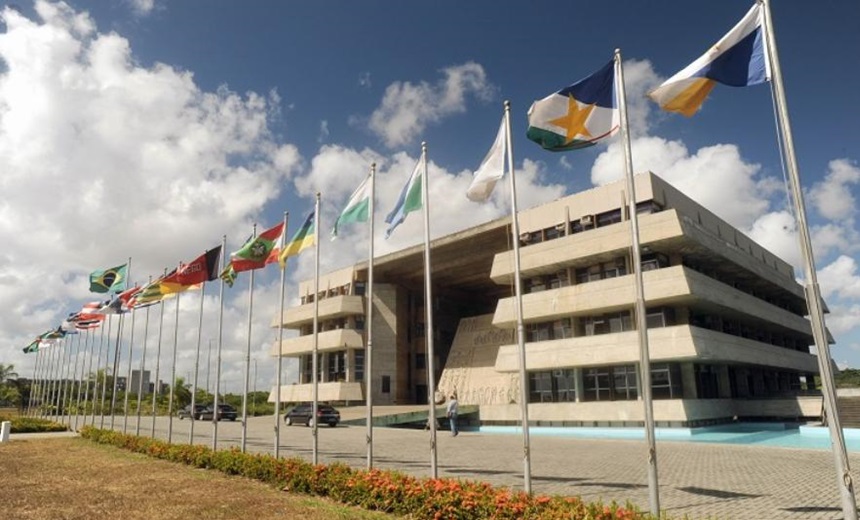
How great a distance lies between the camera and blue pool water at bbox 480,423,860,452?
2553cm

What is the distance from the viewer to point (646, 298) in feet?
104

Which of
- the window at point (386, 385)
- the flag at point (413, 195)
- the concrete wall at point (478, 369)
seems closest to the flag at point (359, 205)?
the flag at point (413, 195)

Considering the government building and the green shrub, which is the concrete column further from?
the green shrub

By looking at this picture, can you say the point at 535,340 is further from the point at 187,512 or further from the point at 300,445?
the point at 187,512

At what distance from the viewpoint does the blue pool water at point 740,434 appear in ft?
83.8

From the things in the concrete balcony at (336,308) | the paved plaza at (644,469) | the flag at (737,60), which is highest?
the concrete balcony at (336,308)

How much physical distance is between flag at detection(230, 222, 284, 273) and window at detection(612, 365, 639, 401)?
22.5 m

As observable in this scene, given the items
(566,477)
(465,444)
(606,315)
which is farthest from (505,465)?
(606,315)

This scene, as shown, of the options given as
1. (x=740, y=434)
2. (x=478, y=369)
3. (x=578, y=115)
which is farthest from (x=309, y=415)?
(x=578, y=115)

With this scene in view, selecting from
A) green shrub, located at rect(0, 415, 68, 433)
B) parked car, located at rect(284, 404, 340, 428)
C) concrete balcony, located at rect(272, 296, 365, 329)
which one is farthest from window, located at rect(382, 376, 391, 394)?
green shrub, located at rect(0, 415, 68, 433)

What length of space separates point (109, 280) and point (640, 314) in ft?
103

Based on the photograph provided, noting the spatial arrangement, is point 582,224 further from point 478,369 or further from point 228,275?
point 228,275

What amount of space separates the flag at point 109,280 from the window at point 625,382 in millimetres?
28479

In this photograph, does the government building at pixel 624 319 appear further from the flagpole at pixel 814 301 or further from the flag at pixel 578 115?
the flagpole at pixel 814 301
